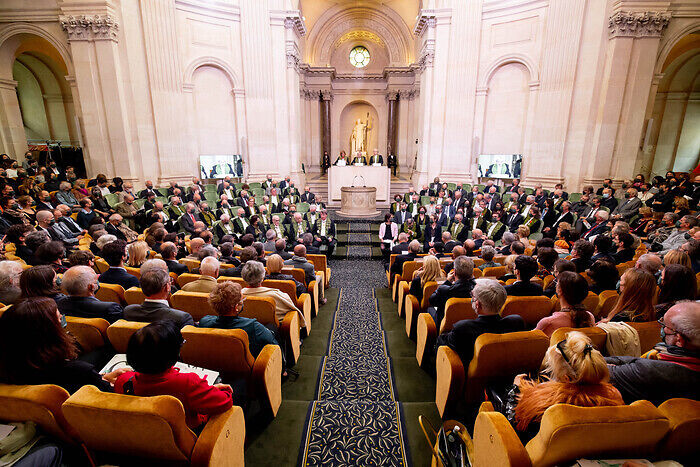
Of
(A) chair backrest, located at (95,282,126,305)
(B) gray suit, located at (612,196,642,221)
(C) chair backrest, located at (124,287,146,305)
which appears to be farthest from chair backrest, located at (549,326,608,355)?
(B) gray suit, located at (612,196,642,221)

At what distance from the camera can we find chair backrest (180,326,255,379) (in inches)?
81.7

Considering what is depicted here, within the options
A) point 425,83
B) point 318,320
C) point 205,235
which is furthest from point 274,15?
point 318,320

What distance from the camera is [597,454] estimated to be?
4.18 feet

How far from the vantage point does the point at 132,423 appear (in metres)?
1.30

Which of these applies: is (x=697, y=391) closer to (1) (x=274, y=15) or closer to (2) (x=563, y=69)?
(2) (x=563, y=69)

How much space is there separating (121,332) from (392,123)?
58.1 feet

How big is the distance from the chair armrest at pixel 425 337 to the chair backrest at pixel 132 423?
213cm

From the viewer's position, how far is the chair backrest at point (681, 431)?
1.34 m

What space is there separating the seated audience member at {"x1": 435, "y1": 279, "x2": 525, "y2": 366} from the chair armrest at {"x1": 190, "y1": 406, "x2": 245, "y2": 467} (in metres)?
1.49

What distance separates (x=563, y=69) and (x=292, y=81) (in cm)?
899

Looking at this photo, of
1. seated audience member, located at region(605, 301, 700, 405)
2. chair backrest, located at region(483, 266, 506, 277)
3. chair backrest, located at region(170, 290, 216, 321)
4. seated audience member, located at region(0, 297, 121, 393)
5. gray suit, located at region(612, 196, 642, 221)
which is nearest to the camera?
seated audience member, located at region(0, 297, 121, 393)

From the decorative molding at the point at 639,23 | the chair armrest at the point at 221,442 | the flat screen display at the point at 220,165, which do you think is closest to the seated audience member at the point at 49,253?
the chair armrest at the point at 221,442

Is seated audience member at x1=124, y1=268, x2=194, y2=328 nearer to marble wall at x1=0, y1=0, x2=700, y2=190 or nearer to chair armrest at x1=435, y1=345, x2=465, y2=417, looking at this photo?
chair armrest at x1=435, y1=345, x2=465, y2=417

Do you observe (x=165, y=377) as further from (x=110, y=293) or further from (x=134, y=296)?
(x=110, y=293)
